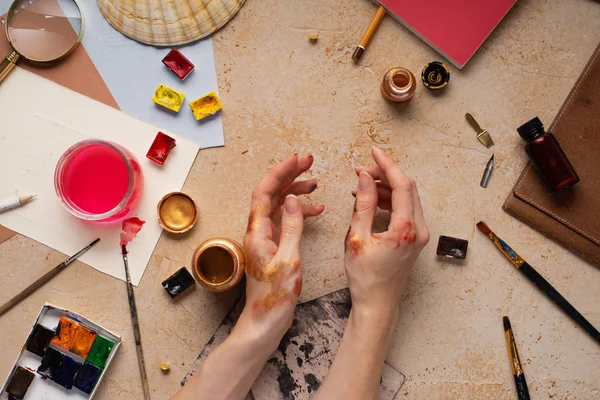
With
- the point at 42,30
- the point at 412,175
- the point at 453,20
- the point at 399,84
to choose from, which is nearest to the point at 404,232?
the point at 412,175

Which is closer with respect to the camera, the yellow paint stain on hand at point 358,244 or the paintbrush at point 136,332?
the yellow paint stain on hand at point 358,244

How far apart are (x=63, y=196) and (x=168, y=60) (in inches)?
12.7

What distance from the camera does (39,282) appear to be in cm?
97

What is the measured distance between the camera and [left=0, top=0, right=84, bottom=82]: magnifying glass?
0.95 metres

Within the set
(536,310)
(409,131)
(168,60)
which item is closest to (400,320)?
(536,310)

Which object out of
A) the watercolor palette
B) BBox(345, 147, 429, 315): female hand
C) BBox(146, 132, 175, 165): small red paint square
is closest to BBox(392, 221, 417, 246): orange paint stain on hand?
BBox(345, 147, 429, 315): female hand

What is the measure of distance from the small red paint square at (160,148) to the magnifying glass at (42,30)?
241mm

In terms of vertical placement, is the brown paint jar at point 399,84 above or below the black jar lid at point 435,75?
below

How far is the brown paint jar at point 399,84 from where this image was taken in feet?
3.02

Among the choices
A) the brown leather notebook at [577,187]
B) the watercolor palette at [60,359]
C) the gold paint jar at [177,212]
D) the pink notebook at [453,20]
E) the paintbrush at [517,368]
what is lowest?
the watercolor palette at [60,359]

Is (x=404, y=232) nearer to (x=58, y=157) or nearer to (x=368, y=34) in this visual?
(x=368, y=34)

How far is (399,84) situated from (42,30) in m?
0.69

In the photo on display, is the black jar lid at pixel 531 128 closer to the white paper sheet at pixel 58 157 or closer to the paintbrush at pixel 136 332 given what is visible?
the white paper sheet at pixel 58 157

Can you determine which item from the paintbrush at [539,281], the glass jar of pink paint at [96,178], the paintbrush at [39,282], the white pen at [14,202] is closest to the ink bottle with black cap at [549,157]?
the paintbrush at [539,281]
